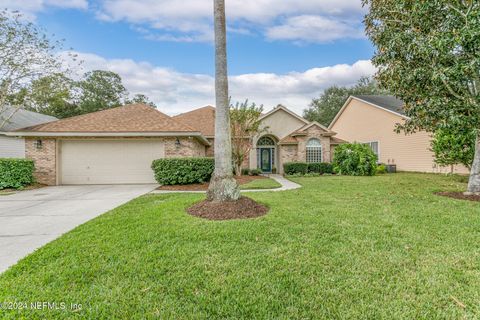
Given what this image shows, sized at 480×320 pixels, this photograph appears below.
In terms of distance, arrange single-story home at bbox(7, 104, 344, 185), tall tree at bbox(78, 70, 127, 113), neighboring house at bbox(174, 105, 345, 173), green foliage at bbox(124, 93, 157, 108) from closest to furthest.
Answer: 1. single-story home at bbox(7, 104, 344, 185)
2. neighboring house at bbox(174, 105, 345, 173)
3. tall tree at bbox(78, 70, 127, 113)
4. green foliage at bbox(124, 93, 157, 108)

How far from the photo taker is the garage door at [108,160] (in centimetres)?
1278

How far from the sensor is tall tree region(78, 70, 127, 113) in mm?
33000

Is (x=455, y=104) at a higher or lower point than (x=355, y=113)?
lower

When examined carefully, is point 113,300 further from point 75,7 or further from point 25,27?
point 25,27

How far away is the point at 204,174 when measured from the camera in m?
11.7

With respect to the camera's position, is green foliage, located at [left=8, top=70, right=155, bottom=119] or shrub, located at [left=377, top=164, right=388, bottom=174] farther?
green foliage, located at [left=8, top=70, right=155, bottom=119]

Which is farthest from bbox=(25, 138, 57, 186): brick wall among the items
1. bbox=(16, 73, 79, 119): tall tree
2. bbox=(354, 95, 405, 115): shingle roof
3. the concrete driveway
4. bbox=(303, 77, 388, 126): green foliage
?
bbox=(303, 77, 388, 126): green foliage

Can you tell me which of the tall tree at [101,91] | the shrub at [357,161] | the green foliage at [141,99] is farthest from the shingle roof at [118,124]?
the green foliage at [141,99]

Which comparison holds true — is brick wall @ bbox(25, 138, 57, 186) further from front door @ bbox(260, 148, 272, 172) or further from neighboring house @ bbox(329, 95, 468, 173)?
neighboring house @ bbox(329, 95, 468, 173)

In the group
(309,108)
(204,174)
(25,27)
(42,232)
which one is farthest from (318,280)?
(309,108)

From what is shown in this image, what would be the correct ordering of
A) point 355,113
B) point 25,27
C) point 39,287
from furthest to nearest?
1. point 355,113
2. point 25,27
3. point 39,287

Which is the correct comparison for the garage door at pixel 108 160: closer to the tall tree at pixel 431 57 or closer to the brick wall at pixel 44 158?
the brick wall at pixel 44 158

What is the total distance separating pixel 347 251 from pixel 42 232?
5405 millimetres

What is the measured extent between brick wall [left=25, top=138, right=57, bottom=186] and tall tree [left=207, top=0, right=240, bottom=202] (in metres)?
10.8
